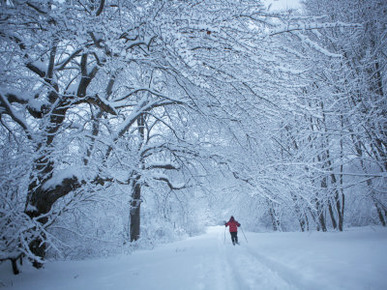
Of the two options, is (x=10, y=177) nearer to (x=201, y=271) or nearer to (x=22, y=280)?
(x=22, y=280)

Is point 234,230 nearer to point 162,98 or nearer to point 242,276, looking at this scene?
point 242,276

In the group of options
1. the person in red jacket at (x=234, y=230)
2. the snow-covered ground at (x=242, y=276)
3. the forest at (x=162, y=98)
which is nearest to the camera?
the forest at (x=162, y=98)

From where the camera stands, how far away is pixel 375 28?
226 inches

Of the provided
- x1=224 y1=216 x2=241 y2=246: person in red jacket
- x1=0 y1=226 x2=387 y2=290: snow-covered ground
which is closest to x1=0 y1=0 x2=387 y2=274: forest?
x1=0 y1=226 x2=387 y2=290: snow-covered ground

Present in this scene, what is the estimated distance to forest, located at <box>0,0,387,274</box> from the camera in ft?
8.70

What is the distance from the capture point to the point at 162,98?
5391mm

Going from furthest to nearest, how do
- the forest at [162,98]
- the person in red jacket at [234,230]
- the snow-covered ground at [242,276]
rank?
the person in red jacket at [234,230] → the snow-covered ground at [242,276] → the forest at [162,98]

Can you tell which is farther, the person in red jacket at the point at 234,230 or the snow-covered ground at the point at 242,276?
the person in red jacket at the point at 234,230

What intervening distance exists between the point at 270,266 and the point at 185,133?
163 inches

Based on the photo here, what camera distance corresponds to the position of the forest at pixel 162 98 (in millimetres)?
2652

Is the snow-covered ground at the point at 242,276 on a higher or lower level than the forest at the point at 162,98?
lower

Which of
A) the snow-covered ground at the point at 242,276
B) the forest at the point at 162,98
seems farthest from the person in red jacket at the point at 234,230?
the snow-covered ground at the point at 242,276

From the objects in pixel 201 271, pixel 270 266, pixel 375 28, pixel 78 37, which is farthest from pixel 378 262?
pixel 375 28

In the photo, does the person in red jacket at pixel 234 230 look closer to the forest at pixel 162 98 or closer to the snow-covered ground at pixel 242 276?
the forest at pixel 162 98
